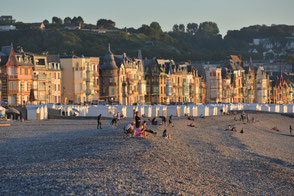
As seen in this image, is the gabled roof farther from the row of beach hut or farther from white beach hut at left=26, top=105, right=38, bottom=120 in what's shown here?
white beach hut at left=26, top=105, right=38, bottom=120

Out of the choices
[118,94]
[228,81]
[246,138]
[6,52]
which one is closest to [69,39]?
[228,81]

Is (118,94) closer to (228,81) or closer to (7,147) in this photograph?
(228,81)

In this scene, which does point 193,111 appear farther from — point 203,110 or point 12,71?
point 12,71

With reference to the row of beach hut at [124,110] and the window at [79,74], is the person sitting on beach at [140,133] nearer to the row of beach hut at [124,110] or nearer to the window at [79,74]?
the row of beach hut at [124,110]

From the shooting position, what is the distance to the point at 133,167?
2495 centimetres

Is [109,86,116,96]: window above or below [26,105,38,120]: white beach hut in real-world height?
above

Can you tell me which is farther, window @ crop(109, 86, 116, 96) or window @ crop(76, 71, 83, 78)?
window @ crop(109, 86, 116, 96)

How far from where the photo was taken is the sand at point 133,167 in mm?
21470

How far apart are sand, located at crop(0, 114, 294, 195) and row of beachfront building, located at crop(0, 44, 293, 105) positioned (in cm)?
3164

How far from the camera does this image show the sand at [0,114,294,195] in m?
21.5

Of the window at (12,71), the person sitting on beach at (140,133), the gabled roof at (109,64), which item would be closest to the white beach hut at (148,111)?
the window at (12,71)

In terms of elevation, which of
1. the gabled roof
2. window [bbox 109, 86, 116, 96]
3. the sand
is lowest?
the sand

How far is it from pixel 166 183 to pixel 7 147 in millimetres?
14140

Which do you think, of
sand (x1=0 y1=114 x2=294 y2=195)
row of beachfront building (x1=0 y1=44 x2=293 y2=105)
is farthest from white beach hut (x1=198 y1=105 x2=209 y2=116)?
sand (x1=0 y1=114 x2=294 y2=195)
